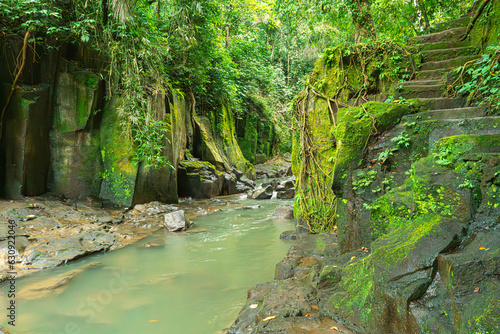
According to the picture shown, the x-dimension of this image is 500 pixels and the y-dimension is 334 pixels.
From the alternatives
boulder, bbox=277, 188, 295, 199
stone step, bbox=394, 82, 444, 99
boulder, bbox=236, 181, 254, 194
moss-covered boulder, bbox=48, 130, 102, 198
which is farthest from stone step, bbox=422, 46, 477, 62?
boulder, bbox=236, 181, 254, 194


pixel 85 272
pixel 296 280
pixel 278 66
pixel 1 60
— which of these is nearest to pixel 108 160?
pixel 1 60

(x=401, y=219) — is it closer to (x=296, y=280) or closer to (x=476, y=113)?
(x=296, y=280)

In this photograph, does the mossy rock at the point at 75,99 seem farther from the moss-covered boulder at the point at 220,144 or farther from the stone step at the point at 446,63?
the stone step at the point at 446,63

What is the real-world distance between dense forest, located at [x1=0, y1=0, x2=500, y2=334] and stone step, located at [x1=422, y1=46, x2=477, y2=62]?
0.03 meters

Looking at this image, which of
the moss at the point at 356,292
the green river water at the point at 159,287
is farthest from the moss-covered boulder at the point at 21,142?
the moss at the point at 356,292

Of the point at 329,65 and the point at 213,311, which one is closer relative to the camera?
the point at 213,311

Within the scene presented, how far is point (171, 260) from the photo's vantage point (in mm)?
5316

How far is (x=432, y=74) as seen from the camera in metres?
4.94

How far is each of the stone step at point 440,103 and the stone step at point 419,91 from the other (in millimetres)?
346

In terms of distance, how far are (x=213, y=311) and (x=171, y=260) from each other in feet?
6.52

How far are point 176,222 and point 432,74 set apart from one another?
5948 millimetres

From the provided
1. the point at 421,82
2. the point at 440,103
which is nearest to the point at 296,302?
the point at 440,103

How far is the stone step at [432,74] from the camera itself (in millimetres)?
4809

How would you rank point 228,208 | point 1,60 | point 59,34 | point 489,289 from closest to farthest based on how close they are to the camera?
point 489,289 < point 1,60 < point 59,34 < point 228,208
